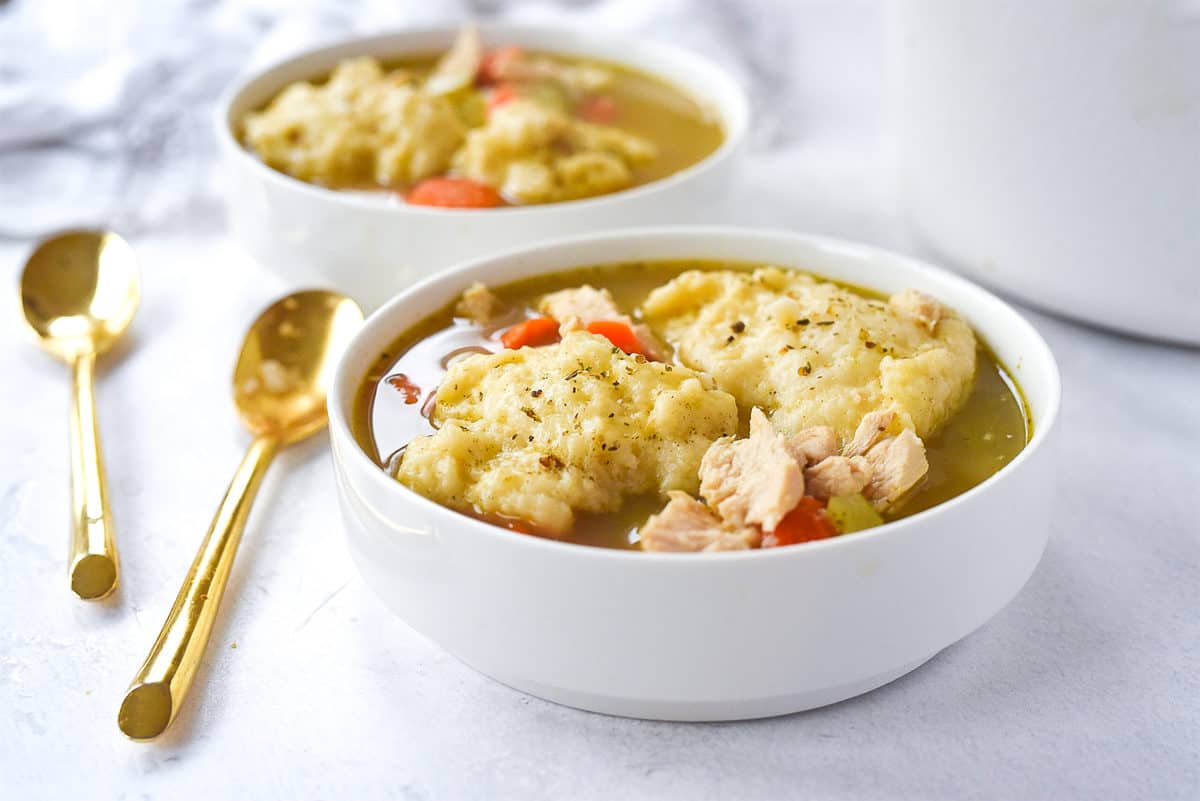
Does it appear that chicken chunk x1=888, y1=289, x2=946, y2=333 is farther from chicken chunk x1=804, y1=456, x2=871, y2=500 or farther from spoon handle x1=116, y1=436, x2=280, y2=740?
spoon handle x1=116, y1=436, x2=280, y2=740

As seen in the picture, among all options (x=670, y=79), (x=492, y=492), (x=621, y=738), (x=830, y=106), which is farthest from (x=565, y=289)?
(x=830, y=106)

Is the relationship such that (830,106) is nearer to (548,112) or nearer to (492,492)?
(548,112)

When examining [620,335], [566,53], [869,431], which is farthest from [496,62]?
[869,431]

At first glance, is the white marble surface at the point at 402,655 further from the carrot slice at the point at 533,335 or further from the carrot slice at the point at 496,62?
the carrot slice at the point at 496,62

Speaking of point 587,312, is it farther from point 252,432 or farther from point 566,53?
point 566,53

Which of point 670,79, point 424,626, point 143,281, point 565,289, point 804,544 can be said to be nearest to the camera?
point 804,544

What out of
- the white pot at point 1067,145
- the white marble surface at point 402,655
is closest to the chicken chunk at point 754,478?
the white marble surface at point 402,655
